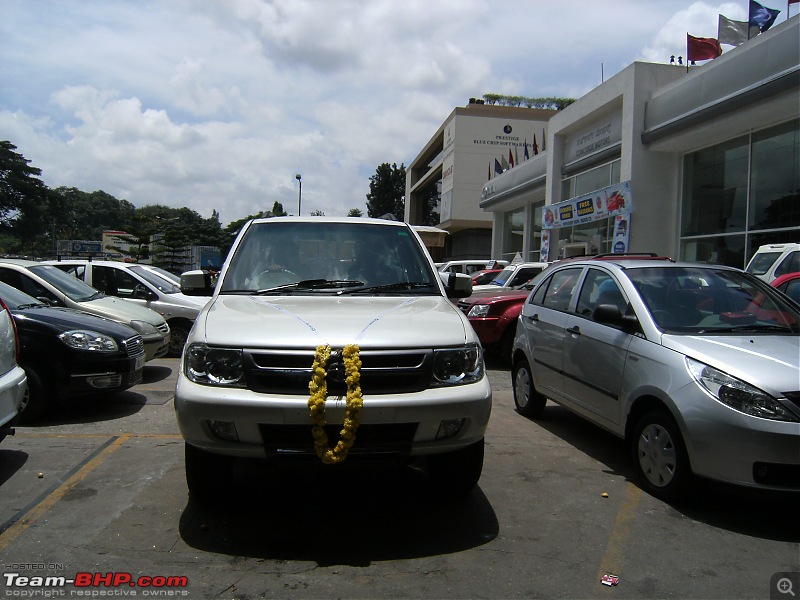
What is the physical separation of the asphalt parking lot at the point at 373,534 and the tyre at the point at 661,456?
117mm

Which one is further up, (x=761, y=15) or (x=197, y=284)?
(x=761, y=15)

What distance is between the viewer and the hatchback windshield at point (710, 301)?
4625mm

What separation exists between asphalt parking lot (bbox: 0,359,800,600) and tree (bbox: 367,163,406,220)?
72609mm

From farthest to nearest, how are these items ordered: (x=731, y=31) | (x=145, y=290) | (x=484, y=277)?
(x=484, y=277) < (x=731, y=31) < (x=145, y=290)

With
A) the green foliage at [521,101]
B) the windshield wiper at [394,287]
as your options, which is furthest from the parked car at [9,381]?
the green foliage at [521,101]

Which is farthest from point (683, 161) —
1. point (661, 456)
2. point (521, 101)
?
point (521, 101)

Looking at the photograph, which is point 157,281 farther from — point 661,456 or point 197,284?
point 661,456

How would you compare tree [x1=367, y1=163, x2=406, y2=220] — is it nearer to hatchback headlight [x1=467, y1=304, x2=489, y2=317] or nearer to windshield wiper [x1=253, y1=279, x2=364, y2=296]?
hatchback headlight [x1=467, y1=304, x2=489, y2=317]

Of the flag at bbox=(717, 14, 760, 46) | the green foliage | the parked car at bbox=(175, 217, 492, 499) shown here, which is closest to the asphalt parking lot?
the parked car at bbox=(175, 217, 492, 499)

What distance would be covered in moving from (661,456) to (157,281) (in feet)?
31.0

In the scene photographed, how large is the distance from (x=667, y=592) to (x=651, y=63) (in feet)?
57.3

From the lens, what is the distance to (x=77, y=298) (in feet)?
27.4

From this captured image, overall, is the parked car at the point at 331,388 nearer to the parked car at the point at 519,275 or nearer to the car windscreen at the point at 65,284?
the car windscreen at the point at 65,284

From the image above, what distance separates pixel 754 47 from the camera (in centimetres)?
1342
